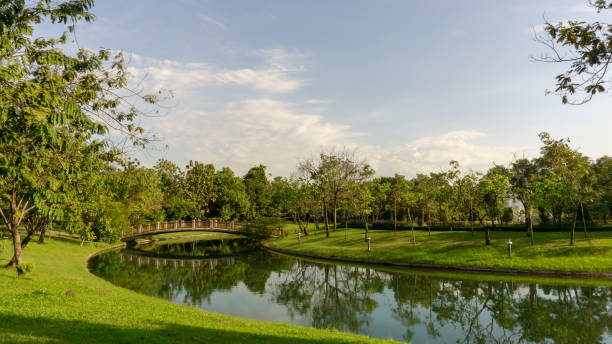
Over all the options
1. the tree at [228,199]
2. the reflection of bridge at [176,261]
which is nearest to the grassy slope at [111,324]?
the reflection of bridge at [176,261]

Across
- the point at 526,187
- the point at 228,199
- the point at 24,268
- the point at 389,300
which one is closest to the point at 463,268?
the point at 389,300

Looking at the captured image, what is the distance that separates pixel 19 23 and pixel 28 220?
22.3 m

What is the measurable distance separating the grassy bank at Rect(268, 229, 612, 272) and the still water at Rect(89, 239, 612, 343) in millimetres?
3213

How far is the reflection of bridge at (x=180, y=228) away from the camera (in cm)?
5169

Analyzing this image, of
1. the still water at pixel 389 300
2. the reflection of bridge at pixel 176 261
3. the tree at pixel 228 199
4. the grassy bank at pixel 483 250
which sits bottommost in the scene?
the reflection of bridge at pixel 176 261

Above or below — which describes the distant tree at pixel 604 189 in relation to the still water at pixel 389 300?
above

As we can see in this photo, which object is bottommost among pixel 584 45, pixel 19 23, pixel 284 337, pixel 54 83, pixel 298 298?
pixel 298 298

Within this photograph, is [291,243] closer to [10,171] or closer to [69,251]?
[69,251]

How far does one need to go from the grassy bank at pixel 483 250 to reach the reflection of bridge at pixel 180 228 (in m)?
13.6

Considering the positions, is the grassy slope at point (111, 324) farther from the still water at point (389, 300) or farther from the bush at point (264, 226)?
the bush at point (264, 226)

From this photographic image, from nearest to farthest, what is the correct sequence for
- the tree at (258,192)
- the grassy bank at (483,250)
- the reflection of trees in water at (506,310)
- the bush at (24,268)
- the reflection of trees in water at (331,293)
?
the reflection of trees in water at (506,310), the reflection of trees in water at (331,293), the bush at (24,268), the grassy bank at (483,250), the tree at (258,192)

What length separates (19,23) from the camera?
30.2ft

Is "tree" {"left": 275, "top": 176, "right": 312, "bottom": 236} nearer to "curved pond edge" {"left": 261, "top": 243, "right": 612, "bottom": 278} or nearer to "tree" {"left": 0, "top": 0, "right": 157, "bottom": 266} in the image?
"curved pond edge" {"left": 261, "top": 243, "right": 612, "bottom": 278}

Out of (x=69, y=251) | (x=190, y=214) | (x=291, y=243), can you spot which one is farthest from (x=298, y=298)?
(x=190, y=214)
